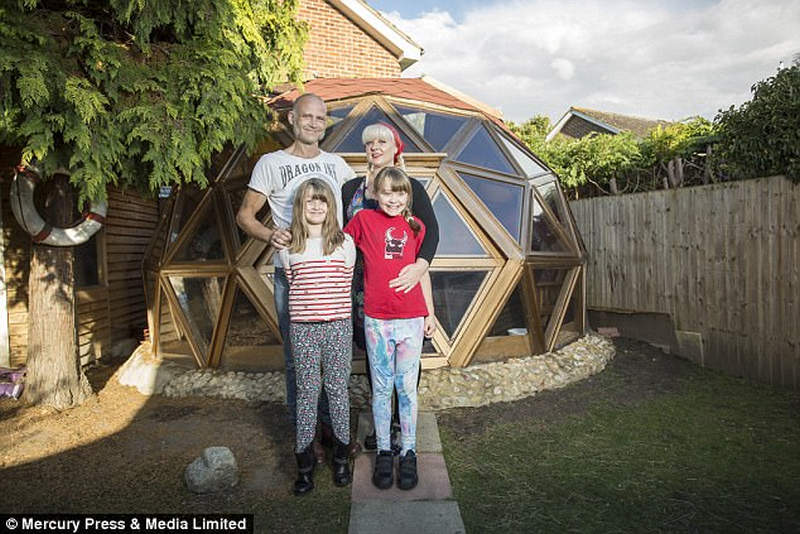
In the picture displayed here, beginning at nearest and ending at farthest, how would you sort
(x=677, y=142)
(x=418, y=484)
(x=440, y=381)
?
1. (x=418, y=484)
2. (x=440, y=381)
3. (x=677, y=142)

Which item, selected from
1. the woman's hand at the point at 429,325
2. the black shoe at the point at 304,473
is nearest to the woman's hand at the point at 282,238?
the woman's hand at the point at 429,325

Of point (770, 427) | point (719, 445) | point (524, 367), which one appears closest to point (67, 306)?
point (524, 367)

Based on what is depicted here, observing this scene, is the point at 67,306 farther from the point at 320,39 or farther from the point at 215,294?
the point at 320,39

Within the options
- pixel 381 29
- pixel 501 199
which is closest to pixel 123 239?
pixel 501 199

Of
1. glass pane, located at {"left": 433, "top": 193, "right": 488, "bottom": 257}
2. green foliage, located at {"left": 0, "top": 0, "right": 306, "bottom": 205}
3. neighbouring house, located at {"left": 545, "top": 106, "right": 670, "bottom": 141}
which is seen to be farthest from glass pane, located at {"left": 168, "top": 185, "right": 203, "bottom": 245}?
neighbouring house, located at {"left": 545, "top": 106, "right": 670, "bottom": 141}

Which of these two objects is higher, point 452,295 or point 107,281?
point 107,281

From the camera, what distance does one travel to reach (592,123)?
82.1 ft

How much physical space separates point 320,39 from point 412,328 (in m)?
9.51

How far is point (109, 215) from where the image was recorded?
765 centimetres

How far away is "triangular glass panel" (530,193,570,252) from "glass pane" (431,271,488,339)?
3.48 feet

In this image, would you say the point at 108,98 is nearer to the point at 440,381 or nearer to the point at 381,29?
the point at 440,381

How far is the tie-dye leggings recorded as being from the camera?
3.09 metres

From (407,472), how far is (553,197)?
470 centimetres

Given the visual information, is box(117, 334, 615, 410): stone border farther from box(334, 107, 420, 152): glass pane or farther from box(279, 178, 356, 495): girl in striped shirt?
box(334, 107, 420, 152): glass pane
